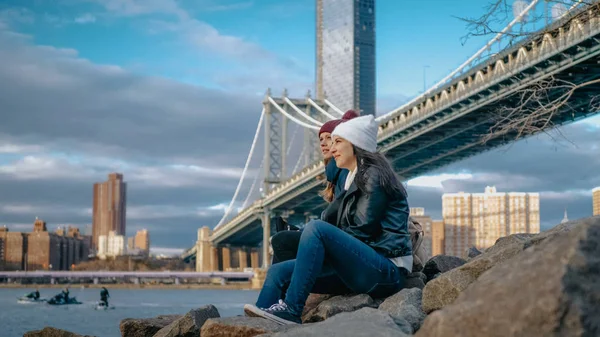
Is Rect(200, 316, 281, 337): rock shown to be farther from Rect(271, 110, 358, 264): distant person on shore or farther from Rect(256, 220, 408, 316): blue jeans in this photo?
Rect(271, 110, 358, 264): distant person on shore

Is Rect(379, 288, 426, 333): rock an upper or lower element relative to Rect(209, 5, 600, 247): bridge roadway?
lower

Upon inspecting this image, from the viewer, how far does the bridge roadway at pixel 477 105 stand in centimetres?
2064

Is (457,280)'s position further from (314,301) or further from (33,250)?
(33,250)

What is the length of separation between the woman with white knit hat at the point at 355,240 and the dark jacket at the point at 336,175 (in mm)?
255

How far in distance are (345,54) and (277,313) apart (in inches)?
3367

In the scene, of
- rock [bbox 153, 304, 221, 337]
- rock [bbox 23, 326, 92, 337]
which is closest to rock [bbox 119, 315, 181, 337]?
rock [bbox 23, 326, 92, 337]

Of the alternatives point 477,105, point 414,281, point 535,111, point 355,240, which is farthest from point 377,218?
point 477,105

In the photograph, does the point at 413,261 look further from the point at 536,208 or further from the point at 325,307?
the point at 536,208

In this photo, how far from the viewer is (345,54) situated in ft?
291

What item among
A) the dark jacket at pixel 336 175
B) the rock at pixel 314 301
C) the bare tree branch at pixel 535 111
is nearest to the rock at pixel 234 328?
the rock at pixel 314 301

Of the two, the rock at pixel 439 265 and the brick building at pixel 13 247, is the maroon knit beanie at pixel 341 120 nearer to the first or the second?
the rock at pixel 439 265

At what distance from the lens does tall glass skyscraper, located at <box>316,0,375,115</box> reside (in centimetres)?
8794

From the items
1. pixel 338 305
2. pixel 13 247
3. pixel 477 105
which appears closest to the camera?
pixel 338 305

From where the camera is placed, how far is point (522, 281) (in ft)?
8.68
